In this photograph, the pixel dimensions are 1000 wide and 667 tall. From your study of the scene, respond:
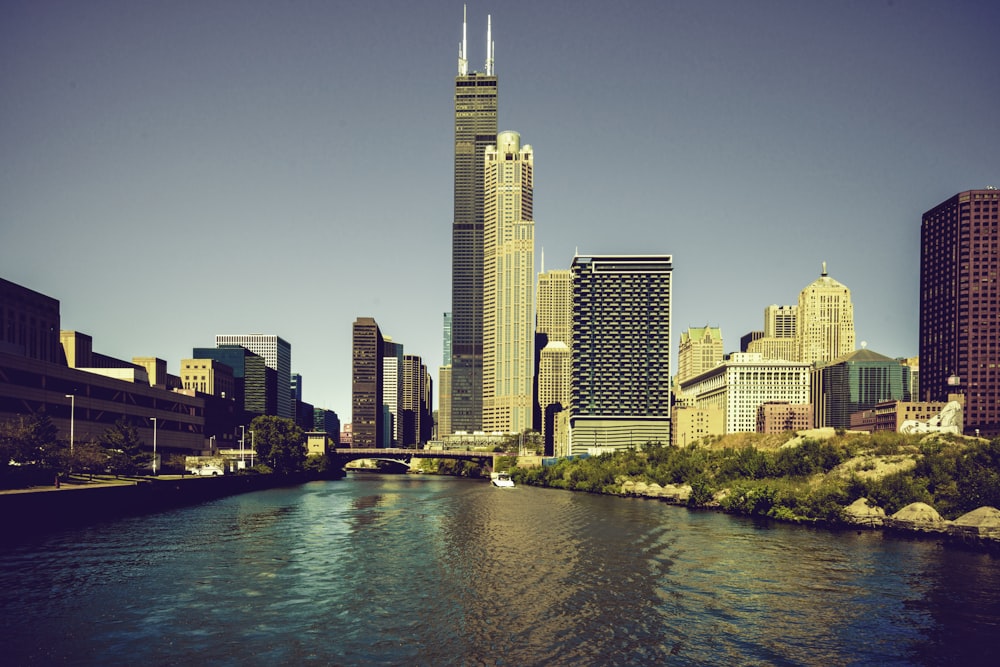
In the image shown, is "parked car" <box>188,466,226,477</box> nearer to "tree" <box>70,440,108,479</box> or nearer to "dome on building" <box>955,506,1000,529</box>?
"tree" <box>70,440,108,479</box>

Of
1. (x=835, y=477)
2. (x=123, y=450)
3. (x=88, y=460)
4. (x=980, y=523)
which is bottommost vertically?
(x=980, y=523)

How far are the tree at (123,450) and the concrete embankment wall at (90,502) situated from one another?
8329mm

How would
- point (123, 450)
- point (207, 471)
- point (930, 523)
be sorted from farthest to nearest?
point (207, 471)
point (123, 450)
point (930, 523)

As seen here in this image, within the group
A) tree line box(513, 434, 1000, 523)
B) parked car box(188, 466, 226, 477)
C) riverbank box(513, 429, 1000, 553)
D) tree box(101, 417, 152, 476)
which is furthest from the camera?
parked car box(188, 466, 226, 477)

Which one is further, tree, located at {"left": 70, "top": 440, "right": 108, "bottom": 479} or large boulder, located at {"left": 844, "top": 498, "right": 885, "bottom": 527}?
tree, located at {"left": 70, "top": 440, "right": 108, "bottom": 479}

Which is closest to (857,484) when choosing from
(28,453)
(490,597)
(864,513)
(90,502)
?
(864,513)

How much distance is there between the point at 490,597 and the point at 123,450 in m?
111

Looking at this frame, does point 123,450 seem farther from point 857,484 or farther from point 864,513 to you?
point 857,484

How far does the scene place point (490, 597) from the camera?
5769 centimetres

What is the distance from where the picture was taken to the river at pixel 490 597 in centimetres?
4391

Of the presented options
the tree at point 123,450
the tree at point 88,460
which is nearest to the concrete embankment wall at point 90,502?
the tree at point 88,460

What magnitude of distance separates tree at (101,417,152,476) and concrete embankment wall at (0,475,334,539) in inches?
328

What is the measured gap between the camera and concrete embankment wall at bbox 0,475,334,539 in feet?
272

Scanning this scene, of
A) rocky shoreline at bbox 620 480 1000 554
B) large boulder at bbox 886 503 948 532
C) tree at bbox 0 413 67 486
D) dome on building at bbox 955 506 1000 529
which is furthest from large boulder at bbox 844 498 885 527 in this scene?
tree at bbox 0 413 67 486
